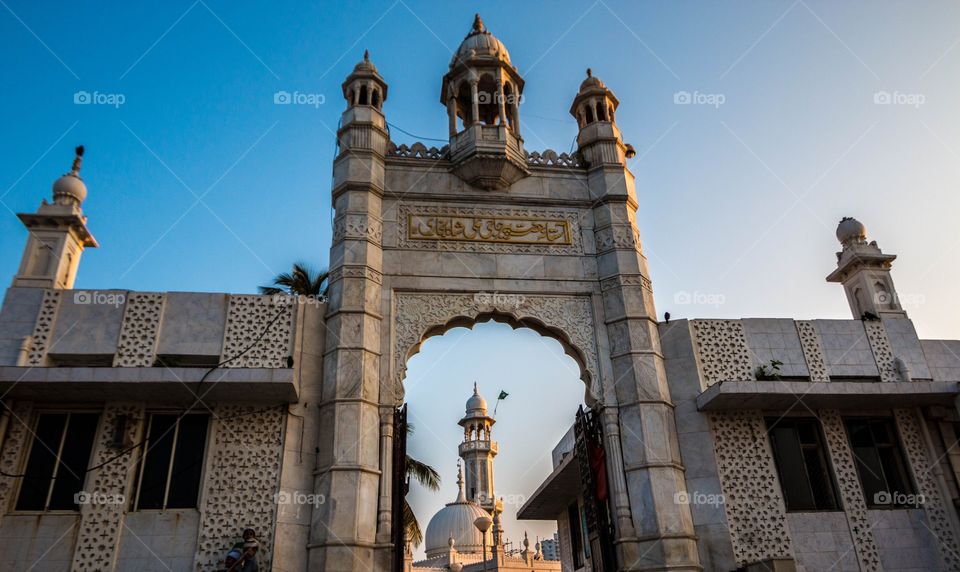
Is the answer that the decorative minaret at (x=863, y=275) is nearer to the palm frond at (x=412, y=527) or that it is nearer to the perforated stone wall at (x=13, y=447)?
the palm frond at (x=412, y=527)

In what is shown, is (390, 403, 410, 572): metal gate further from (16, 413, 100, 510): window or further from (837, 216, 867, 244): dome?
(837, 216, 867, 244): dome

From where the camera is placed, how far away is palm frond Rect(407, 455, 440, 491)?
19047 millimetres

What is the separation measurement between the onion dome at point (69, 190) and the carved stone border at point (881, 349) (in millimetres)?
14841

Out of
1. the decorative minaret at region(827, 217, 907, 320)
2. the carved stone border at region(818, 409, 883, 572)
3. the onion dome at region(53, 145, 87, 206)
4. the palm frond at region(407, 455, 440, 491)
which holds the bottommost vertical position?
the carved stone border at region(818, 409, 883, 572)

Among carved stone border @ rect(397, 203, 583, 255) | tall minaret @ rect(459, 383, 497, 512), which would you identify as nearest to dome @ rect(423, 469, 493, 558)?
tall minaret @ rect(459, 383, 497, 512)

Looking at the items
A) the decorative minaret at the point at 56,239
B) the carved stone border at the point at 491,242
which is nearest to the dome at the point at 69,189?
the decorative minaret at the point at 56,239

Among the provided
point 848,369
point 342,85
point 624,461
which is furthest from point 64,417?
point 848,369

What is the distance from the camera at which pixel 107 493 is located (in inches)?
410

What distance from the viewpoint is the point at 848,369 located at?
1295cm

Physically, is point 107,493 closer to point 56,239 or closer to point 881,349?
point 56,239

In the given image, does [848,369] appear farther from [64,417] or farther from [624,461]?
[64,417]

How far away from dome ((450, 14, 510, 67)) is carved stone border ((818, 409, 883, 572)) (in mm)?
9850

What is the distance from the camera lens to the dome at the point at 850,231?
1466cm

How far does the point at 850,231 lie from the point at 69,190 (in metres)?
15.4
